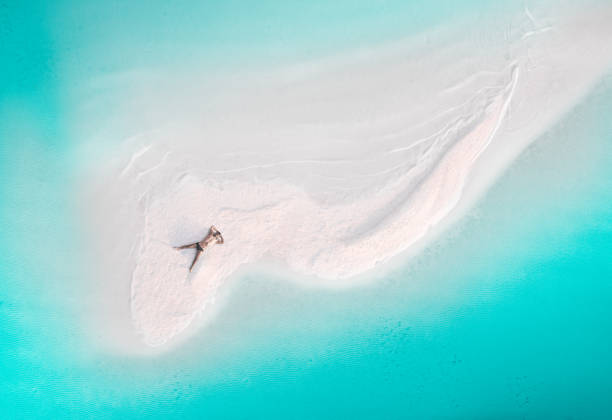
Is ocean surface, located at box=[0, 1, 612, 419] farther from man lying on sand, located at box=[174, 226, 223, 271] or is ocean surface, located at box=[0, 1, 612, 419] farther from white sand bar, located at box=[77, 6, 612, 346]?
man lying on sand, located at box=[174, 226, 223, 271]

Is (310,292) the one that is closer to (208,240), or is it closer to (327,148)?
(208,240)

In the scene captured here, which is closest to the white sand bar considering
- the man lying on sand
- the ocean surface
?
the man lying on sand

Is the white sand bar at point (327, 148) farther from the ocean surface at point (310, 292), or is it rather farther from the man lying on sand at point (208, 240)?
the ocean surface at point (310, 292)

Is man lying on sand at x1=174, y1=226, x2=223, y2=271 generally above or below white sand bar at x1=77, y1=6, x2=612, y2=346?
below

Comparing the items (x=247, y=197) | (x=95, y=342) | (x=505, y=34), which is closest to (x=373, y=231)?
(x=247, y=197)

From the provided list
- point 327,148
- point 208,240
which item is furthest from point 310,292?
point 327,148

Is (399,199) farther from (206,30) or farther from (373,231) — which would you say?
(206,30)
